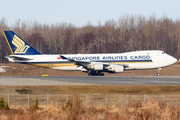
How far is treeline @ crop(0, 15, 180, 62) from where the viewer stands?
313ft

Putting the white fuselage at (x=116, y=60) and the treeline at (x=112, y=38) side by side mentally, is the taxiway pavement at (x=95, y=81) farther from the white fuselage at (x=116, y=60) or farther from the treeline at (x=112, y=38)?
the treeline at (x=112, y=38)

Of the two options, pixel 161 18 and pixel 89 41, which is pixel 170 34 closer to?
pixel 161 18

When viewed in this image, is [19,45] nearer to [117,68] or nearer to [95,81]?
[117,68]

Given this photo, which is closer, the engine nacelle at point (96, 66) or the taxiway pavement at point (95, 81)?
the taxiway pavement at point (95, 81)

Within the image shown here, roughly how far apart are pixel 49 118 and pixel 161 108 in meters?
10.2

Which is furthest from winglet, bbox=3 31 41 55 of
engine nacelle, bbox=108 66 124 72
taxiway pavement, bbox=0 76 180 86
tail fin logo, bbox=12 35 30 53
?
engine nacelle, bbox=108 66 124 72

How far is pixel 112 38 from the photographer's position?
101125mm

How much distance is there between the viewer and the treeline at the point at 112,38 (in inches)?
3760

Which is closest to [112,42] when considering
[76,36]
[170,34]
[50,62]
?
[76,36]

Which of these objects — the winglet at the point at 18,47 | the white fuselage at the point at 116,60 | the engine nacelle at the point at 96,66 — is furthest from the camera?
the winglet at the point at 18,47

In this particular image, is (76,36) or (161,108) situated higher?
(76,36)

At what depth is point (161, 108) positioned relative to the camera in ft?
71.5

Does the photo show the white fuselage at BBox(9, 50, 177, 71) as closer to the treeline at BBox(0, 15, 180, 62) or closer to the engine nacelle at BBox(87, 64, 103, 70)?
the engine nacelle at BBox(87, 64, 103, 70)

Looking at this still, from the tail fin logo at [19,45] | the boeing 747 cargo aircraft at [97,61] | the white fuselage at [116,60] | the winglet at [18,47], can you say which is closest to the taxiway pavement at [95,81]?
the boeing 747 cargo aircraft at [97,61]
